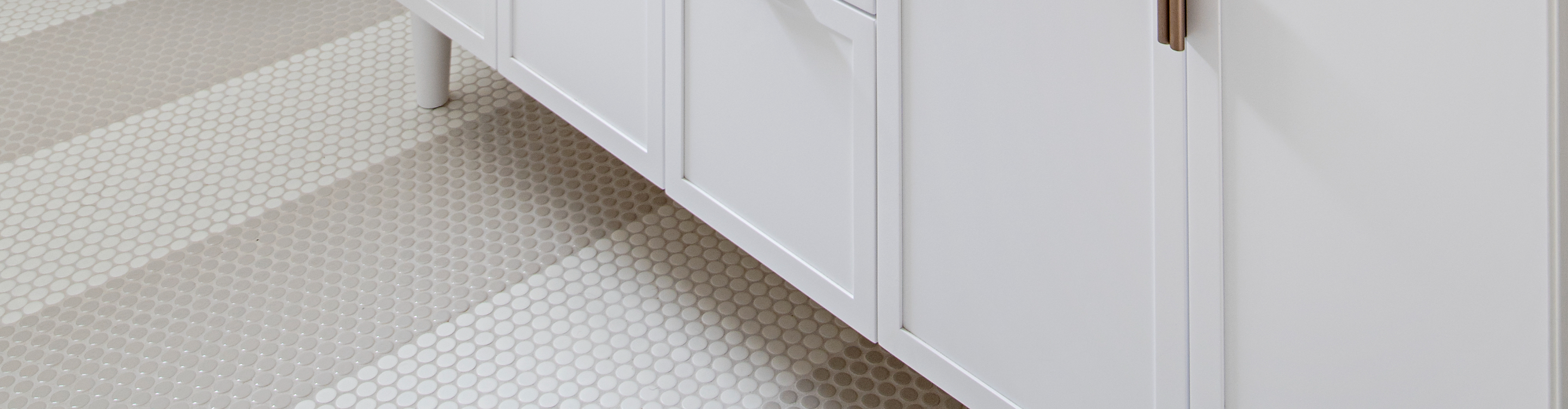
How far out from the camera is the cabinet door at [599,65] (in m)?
1.22

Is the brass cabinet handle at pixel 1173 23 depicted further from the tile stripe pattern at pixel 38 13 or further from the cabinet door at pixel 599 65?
the tile stripe pattern at pixel 38 13

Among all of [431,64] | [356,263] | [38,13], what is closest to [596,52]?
[356,263]

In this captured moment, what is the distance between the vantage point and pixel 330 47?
203 cm

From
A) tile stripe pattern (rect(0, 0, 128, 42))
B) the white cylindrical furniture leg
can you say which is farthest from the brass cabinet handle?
tile stripe pattern (rect(0, 0, 128, 42))

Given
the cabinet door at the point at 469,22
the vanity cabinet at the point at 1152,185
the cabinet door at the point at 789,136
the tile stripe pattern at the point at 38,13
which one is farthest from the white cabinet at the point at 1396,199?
the tile stripe pattern at the point at 38,13

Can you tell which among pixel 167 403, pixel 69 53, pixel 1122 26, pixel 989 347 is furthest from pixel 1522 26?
pixel 69 53

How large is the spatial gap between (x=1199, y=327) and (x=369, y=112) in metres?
1.38

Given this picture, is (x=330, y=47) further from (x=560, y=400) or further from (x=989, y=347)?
(x=989, y=347)

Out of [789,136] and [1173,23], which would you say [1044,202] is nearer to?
[1173,23]

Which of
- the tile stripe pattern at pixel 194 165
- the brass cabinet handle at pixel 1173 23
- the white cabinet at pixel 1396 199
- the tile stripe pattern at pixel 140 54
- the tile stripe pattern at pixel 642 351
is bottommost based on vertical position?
the tile stripe pattern at pixel 642 351

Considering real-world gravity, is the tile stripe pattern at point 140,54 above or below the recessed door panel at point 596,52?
below

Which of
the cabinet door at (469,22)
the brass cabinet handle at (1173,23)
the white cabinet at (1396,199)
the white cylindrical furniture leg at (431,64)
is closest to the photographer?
the white cabinet at (1396,199)

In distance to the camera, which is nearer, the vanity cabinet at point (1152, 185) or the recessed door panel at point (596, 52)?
the vanity cabinet at point (1152, 185)

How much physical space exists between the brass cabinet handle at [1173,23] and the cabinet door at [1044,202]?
0.02m
